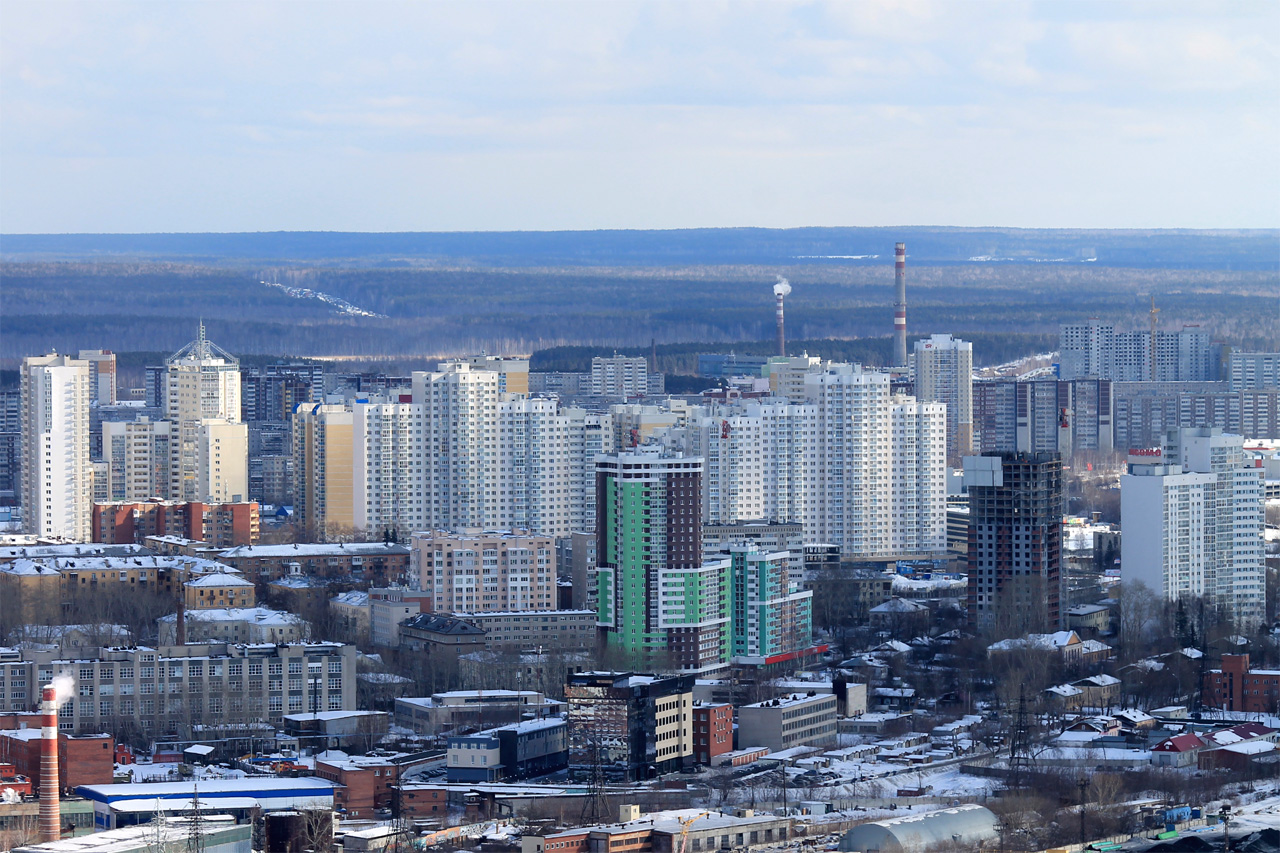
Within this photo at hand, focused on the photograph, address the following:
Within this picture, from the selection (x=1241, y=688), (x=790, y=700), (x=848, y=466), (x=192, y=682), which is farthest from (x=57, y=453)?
(x=1241, y=688)

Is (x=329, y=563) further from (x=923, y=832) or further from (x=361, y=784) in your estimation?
(x=923, y=832)

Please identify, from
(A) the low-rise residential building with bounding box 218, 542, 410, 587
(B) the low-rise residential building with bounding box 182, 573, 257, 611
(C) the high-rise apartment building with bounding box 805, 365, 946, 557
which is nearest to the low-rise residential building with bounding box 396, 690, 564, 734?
(B) the low-rise residential building with bounding box 182, 573, 257, 611

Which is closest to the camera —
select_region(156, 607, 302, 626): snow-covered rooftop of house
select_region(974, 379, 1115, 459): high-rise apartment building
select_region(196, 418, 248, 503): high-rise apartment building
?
select_region(156, 607, 302, 626): snow-covered rooftop of house

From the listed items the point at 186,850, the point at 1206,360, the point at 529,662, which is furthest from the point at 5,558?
the point at 1206,360

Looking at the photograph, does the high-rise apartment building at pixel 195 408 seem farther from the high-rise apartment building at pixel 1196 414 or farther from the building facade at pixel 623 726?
the building facade at pixel 623 726

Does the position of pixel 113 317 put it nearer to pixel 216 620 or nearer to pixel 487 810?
pixel 216 620

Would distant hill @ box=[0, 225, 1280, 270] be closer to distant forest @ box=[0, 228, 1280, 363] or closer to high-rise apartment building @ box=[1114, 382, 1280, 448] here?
distant forest @ box=[0, 228, 1280, 363]

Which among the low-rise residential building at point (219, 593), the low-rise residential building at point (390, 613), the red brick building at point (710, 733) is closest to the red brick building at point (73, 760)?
the red brick building at point (710, 733)
